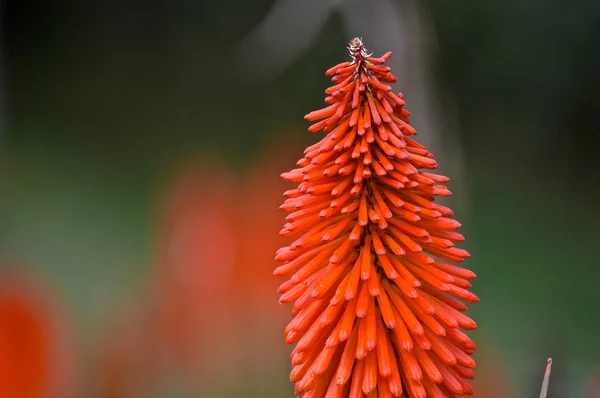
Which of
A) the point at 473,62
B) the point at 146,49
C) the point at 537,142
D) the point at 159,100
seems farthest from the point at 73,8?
the point at 537,142

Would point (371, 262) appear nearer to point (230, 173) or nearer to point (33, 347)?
point (230, 173)

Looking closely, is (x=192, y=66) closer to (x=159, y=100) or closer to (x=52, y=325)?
(x=159, y=100)

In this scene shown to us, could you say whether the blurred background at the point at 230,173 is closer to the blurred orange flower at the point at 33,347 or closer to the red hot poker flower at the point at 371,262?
the blurred orange flower at the point at 33,347

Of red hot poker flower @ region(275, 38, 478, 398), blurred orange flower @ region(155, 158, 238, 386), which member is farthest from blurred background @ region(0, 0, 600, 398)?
red hot poker flower @ region(275, 38, 478, 398)

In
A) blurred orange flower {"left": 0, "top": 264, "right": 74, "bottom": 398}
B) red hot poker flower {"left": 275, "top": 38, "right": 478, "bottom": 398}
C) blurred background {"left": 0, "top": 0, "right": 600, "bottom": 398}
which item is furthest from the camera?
blurred orange flower {"left": 0, "top": 264, "right": 74, "bottom": 398}

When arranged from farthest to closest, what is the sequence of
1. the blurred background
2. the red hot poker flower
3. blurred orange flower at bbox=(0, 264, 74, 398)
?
blurred orange flower at bbox=(0, 264, 74, 398), the blurred background, the red hot poker flower

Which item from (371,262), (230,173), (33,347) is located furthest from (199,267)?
(371,262)

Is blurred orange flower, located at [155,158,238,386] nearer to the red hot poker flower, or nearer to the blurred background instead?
the blurred background
